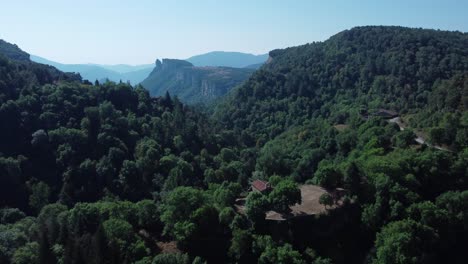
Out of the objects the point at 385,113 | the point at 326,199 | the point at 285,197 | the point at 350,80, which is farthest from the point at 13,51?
the point at 326,199

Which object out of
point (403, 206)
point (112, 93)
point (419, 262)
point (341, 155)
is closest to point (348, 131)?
point (341, 155)

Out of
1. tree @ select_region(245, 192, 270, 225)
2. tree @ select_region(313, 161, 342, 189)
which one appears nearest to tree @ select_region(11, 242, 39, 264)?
tree @ select_region(245, 192, 270, 225)

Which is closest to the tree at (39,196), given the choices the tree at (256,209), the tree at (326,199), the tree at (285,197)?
the tree at (256,209)

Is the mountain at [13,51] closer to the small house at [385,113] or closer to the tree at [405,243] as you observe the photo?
the small house at [385,113]

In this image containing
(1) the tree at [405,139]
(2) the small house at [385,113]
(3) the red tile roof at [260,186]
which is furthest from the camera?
(2) the small house at [385,113]

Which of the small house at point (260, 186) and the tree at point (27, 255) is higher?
the small house at point (260, 186)

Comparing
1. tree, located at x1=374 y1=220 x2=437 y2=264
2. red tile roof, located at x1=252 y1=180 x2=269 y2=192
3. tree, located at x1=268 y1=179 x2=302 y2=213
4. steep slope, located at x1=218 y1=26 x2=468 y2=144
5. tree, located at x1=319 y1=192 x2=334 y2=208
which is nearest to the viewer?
tree, located at x1=374 y1=220 x2=437 y2=264

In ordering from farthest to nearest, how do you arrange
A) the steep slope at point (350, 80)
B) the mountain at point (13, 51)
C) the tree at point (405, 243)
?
1. the mountain at point (13, 51)
2. the steep slope at point (350, 80)
3. the tree at point (405, 243)

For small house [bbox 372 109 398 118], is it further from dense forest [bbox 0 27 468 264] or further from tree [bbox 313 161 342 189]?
tree [bbox 313 161 342 189]
